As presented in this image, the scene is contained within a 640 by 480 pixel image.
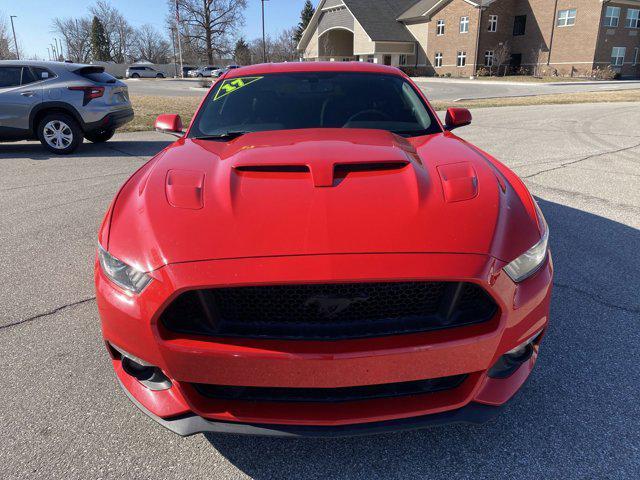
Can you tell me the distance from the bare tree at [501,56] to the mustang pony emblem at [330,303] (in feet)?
174

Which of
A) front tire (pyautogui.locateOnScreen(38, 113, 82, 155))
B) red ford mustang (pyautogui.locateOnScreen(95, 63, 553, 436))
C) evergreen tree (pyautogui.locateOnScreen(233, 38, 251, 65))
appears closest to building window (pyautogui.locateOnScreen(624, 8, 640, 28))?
evergreen tree (pyautogui.locateOnScreen(233, 38, 251, 65))

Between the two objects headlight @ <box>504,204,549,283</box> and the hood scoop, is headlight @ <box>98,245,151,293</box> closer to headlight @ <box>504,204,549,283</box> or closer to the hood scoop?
the hood scoop

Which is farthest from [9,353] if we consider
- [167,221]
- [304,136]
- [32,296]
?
[304,136]

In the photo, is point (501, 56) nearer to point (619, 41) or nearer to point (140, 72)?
point (619, 41)

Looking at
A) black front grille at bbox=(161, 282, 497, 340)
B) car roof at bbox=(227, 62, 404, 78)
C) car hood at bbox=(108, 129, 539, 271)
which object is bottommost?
black front grille at bbox=(161, 282, 497, 340)

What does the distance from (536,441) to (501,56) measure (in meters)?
52.8

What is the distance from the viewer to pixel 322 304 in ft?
5.82

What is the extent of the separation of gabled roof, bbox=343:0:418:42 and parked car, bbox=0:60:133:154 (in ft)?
164

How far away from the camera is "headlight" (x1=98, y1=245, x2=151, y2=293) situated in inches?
71.0

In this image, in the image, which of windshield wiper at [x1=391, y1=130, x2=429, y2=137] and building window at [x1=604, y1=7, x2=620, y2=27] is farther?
building window at [x1=604, y1=7, x2=620, y2=27]

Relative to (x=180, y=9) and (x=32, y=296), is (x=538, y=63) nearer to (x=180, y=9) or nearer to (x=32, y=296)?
(x=180, y=9)

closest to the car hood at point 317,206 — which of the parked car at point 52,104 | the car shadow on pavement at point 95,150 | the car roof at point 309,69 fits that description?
the car roof at point 309,69

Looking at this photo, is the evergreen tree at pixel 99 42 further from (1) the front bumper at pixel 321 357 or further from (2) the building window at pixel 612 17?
(1) the front bumper at pixel 321 357

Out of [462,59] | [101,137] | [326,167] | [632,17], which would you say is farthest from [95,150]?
[632,17]
